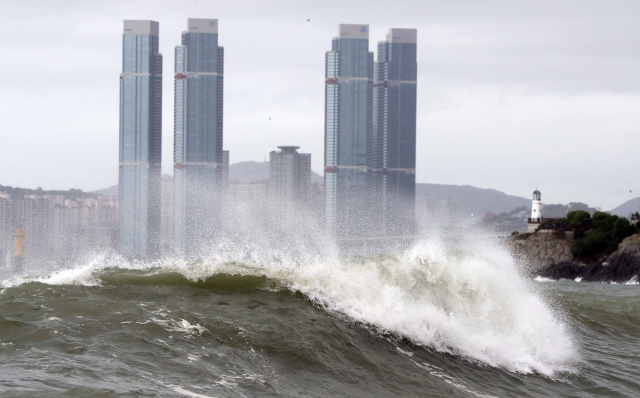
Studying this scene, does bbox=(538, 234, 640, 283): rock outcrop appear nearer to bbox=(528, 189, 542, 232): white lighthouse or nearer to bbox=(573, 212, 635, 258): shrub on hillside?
bbox=(573, 212, 635, 258): shrub on hillside

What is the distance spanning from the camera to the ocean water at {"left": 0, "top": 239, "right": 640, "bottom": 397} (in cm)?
1091

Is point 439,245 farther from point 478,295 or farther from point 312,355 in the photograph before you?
point 312,355

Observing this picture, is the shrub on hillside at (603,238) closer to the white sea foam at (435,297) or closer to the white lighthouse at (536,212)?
the white lighthouse at (536,212)

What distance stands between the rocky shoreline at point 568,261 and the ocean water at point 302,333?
6346 cm

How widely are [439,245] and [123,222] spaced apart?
156909mm

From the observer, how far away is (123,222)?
16600 centimetres

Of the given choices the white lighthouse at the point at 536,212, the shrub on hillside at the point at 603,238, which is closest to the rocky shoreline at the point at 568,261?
the shrub on hillside at the point at 603,238

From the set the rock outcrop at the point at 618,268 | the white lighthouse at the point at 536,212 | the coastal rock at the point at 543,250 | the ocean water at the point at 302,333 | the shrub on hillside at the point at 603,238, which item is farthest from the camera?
the white lighthouse at the point at 536,212

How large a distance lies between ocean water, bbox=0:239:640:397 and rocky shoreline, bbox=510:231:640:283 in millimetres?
63460

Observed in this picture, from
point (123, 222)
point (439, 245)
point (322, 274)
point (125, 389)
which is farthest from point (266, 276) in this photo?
point (123, 222)

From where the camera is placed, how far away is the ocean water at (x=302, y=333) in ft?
35.8

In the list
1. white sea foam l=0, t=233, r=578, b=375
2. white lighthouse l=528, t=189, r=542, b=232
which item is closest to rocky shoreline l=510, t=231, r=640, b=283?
white lighthouse l=528, t=189, r=542, b=232

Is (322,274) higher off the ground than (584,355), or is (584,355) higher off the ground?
(322,274)

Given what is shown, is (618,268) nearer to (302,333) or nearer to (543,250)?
(543,250)
